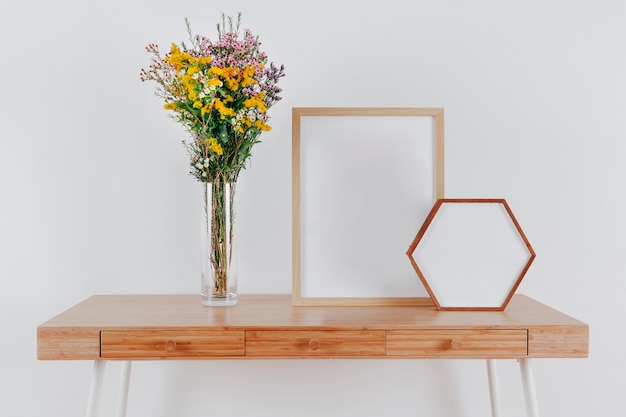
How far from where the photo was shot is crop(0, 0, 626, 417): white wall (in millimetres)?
2365

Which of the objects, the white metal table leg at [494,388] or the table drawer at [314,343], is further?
the white metal table leg at [494,388]

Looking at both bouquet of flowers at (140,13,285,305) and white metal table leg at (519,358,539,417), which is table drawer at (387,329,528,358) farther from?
bouquet of flowers at (140,13,285,305)

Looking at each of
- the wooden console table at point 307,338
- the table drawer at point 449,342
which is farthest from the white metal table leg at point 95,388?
the table drawer at point 449,342

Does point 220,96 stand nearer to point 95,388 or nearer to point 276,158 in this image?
point 276,158

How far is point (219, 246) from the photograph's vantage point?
200cm

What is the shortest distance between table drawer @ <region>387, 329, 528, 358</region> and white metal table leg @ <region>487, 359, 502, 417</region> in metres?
0.47

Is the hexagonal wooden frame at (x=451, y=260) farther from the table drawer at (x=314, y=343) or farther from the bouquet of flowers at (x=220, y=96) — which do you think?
the bouquet of flowers at (x=220, y=96)

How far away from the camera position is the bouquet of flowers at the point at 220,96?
1.89 m

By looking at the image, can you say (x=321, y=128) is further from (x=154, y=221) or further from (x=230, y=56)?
(x=154, y=221)

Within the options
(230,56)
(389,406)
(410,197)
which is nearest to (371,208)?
(410,197)

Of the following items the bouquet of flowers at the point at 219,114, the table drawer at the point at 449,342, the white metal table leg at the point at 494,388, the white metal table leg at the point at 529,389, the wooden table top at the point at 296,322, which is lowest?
the white metal table leg at the point at 494,388

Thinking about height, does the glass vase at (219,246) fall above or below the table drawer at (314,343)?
above

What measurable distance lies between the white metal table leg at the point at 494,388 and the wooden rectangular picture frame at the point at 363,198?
375 millimetres

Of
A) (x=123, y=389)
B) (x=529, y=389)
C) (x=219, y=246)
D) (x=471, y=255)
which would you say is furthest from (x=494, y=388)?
(x=123, y=389)
